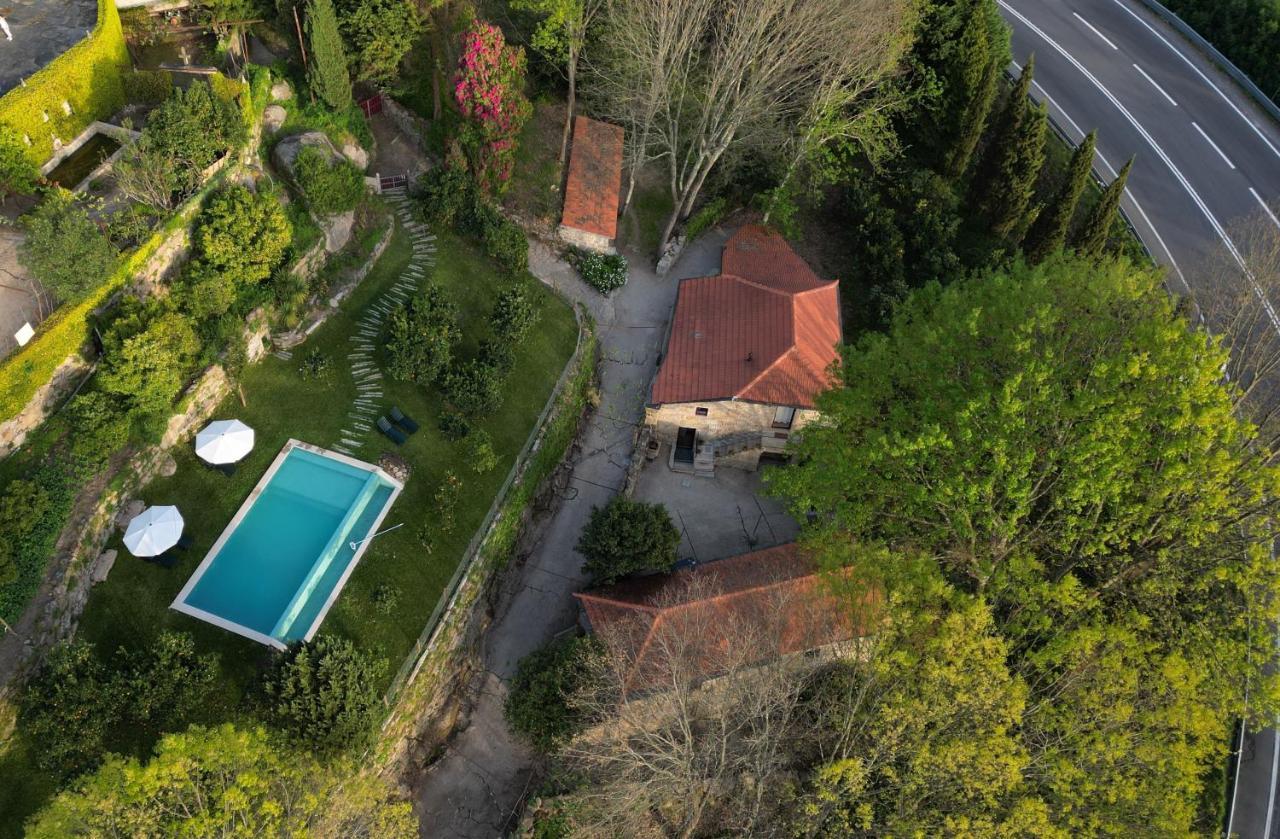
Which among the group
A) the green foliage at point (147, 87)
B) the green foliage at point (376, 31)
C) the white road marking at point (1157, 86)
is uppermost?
the white road marking at point (1157, 86)

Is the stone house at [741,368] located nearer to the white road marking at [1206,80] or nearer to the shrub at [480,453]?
the shrub at [480,453]

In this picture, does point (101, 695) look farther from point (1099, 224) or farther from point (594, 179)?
point (1099, 224)

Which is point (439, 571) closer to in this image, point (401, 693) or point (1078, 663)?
point (401, 693)

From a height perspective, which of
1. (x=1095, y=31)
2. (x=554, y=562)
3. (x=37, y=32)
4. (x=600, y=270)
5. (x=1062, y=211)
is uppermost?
(x=1095, y=31)

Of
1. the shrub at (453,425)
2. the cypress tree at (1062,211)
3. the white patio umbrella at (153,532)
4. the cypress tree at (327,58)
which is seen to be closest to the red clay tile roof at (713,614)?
the shrub at (453,425)

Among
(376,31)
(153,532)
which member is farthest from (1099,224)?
(153,532)

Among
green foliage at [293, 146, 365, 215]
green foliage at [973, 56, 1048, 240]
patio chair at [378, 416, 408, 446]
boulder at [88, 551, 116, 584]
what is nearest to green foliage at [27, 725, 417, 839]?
boulder at [88, 551, 116, 584]

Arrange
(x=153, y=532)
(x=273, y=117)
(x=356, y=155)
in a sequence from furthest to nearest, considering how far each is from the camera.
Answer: (x=356, y=155), (x=273, y=117), (x=153, y=532)
